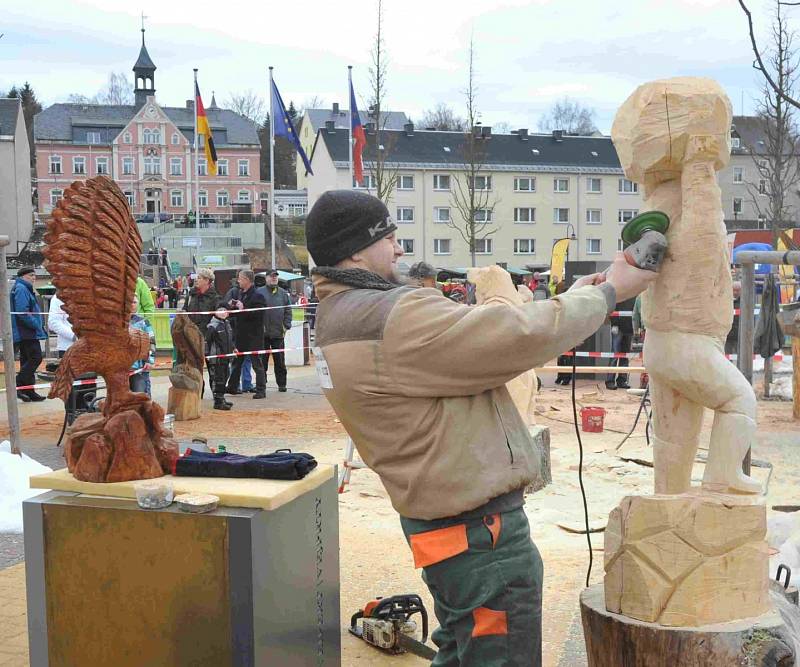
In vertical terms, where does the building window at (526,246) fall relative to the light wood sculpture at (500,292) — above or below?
above

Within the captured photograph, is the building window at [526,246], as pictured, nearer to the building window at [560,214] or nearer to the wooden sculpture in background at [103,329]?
the building window at [560,214]

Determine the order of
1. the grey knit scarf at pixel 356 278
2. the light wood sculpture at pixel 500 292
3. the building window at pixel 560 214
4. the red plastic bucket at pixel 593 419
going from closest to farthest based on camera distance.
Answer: the grey knit scarf at pixel 356 278, the light wood sculpture at pixel 500 292, the red plastic bucket at pixel 593 419, the building window at pixel 560 214

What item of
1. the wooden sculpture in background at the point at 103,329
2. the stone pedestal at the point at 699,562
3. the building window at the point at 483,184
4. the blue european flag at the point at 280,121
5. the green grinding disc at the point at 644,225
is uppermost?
the building window at the point at 483,184

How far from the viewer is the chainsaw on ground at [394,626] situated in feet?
12.2

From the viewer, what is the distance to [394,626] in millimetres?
3742

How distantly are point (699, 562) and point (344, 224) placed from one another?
1554mm

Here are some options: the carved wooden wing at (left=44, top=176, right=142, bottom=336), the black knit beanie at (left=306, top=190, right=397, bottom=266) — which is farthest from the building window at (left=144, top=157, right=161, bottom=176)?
the black knit beanie at (left=306, top=190, right=397, bottom=266)

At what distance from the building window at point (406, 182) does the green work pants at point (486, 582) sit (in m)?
42.6

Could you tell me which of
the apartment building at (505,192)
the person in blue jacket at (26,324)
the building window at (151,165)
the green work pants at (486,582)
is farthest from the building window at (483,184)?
the green work pants at (486,582)

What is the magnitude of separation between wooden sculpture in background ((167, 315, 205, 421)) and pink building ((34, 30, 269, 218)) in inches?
2186

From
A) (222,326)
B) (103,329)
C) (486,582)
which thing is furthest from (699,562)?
(222,326)

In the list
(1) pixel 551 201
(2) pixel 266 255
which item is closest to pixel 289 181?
(2) pixel 266 255

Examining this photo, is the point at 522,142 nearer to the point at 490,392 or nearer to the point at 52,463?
the point at 52,463

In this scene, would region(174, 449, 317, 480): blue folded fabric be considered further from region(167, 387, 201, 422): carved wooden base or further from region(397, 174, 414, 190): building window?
region(397, 174, 414, 190): building window
